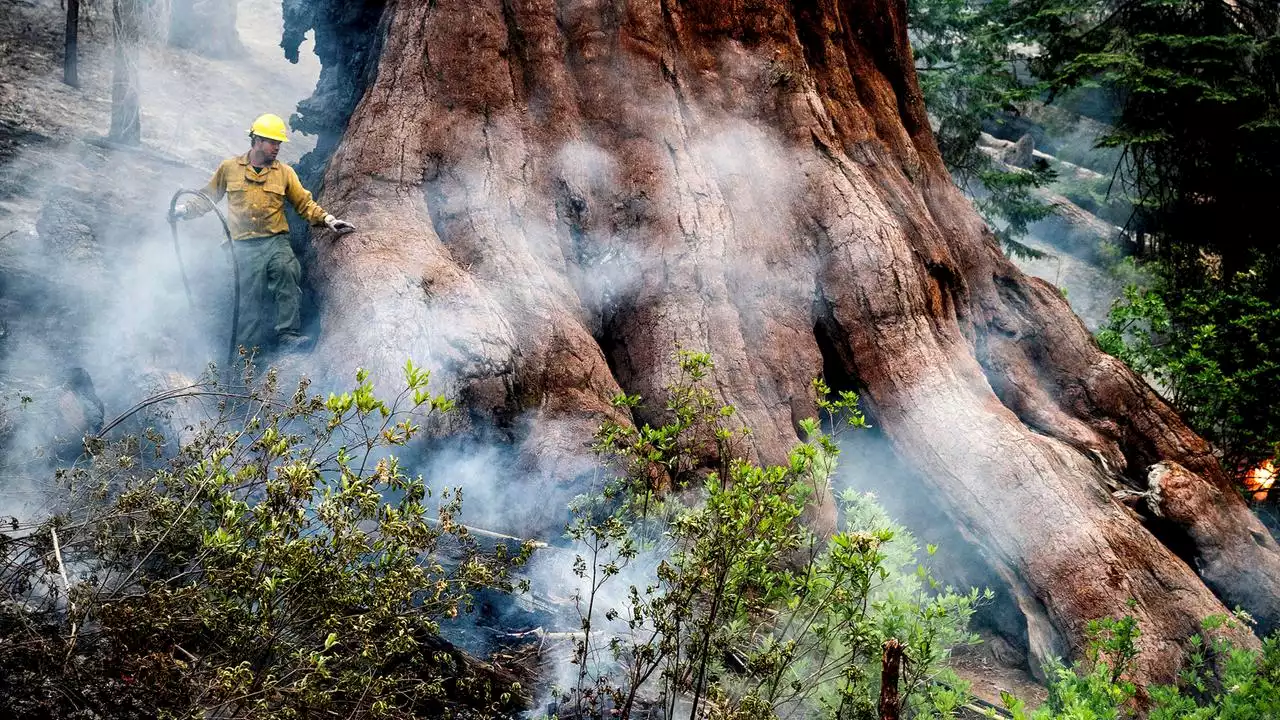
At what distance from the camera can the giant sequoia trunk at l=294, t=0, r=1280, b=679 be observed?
6.11 metres

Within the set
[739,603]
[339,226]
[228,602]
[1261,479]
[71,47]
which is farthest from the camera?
[71,47]

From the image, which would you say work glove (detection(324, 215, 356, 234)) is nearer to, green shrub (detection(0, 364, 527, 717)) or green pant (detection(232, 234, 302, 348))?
green pant (detection(232, 234, 302, 348))

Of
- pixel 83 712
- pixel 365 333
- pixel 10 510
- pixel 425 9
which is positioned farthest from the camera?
pixel 425 9

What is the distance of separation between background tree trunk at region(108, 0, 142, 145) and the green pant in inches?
317

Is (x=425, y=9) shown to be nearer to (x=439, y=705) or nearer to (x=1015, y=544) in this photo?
(x=439, y=705)

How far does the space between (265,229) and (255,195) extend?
A: 24 cm

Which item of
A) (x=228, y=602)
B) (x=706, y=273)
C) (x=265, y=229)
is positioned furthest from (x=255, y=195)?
(x=228, y=602)

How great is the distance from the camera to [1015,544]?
6723 millimetres

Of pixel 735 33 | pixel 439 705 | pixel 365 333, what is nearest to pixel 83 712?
pixel 439 705

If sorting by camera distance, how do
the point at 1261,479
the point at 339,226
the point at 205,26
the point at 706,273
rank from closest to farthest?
the point at 339,226, the point at 706,273, the point at 1261,479, the point at 205,26

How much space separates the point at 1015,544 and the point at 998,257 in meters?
3.44

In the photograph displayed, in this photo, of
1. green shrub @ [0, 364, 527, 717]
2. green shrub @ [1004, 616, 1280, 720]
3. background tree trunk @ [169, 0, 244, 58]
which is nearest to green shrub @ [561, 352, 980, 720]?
green shrub @ [1004, 616, 1280, 720]

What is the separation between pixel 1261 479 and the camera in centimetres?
1071

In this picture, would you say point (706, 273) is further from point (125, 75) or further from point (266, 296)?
point (125, 75)
